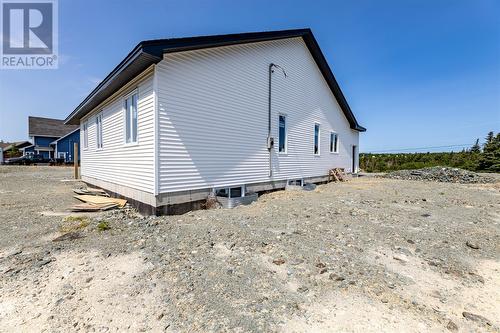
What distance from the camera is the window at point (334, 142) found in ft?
48.7

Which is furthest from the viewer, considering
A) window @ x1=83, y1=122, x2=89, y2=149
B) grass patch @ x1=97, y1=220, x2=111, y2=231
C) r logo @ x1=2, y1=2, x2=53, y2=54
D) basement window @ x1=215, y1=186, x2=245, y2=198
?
window @ x1=83, y1=122, x2=89, y2=149

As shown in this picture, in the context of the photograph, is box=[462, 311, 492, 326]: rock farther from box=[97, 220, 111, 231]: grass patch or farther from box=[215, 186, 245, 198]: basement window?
box=[215, 186, 245, 198]: basement window

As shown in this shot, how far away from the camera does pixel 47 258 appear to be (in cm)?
370

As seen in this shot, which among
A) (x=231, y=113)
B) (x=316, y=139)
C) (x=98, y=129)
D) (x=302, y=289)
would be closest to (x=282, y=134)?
(x=231, y=113)

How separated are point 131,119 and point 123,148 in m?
1.08

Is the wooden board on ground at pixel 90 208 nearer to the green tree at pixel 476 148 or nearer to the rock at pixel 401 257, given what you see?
the rock at pixel 401 257

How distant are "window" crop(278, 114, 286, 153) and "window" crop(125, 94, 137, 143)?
555cm

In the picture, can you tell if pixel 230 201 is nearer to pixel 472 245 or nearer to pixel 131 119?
pixel 131 119

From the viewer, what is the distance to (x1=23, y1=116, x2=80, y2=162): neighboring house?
32.2m

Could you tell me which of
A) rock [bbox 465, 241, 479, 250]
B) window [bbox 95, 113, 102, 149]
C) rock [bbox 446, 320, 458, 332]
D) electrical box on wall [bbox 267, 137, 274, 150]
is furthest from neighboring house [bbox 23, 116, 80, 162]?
rock [bbox 446, 320, 458, 332]

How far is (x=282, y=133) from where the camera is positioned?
1050 centimetres

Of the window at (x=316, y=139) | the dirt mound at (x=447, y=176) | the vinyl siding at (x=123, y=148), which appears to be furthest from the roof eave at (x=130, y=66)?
the dirt mound at (x=447, y=176)

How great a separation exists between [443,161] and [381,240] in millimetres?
28057

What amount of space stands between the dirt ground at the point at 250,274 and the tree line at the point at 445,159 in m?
22.4
